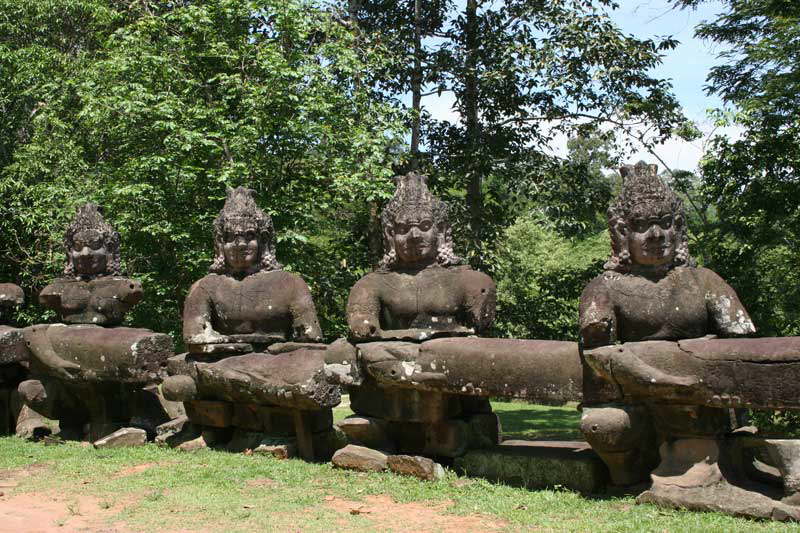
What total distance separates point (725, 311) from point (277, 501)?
3281 mm

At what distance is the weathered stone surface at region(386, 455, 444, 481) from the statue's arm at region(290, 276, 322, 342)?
1.53 meters

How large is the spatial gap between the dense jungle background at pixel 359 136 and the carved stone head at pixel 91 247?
2.34 m

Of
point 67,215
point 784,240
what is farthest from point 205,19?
point 784,240

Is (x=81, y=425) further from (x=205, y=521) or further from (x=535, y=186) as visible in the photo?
(x=535, y=186)

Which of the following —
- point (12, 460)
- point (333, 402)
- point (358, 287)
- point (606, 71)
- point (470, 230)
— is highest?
point (606, 71)

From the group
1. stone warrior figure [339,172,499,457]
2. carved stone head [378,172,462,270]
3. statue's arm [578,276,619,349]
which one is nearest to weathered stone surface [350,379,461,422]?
stone warrior figure [339,172,499,457]

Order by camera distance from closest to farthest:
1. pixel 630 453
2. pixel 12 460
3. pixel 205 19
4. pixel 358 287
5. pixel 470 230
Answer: pixel 630 453 → pixel 358 287 → pixel 12 460 → pixel 205 19 → pixel 470 230

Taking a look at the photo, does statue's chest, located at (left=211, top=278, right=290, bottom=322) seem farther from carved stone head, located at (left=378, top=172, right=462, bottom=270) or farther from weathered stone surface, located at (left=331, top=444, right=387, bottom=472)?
weathered stone surface, located at (left=331, top=444, right=387, bottom=472)

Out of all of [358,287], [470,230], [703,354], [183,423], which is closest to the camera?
[703,354]

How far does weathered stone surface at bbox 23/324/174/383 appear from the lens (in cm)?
830

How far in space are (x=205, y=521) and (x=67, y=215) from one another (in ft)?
27.1

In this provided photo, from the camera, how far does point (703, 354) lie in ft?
17.6

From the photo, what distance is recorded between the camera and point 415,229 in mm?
7055

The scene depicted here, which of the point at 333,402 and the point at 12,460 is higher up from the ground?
the point at 333,402
